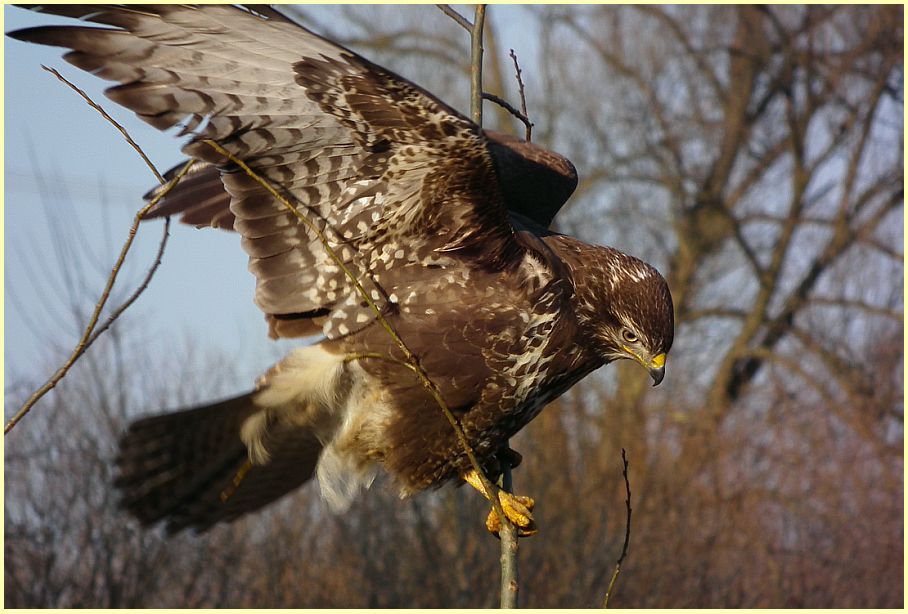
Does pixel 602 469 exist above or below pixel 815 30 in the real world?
below

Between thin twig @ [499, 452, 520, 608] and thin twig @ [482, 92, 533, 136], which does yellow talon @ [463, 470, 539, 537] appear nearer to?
thin twig @ [499, 452, 520, 608]

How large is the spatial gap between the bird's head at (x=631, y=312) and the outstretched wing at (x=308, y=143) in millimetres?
318

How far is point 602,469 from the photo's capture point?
1530cm

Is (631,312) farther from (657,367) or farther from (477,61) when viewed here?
(477,61)

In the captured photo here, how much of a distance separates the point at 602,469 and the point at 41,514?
23.7 ft

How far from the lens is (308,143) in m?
3.59

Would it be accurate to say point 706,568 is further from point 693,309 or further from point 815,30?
point 815,30

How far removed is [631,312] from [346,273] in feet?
3.64

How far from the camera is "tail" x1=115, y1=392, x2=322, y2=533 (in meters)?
4.14

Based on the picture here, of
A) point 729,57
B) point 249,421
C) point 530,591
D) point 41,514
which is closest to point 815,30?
point 729,57

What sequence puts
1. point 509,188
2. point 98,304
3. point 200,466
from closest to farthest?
point 98,304 < point 200,466 < point 509,188

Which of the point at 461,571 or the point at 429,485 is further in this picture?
the point at 461,571

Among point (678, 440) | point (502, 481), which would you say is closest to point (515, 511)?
point (502, 481)

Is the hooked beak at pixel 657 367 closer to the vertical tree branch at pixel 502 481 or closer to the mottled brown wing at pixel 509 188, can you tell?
the vertical tree branch at pixel 502 481
